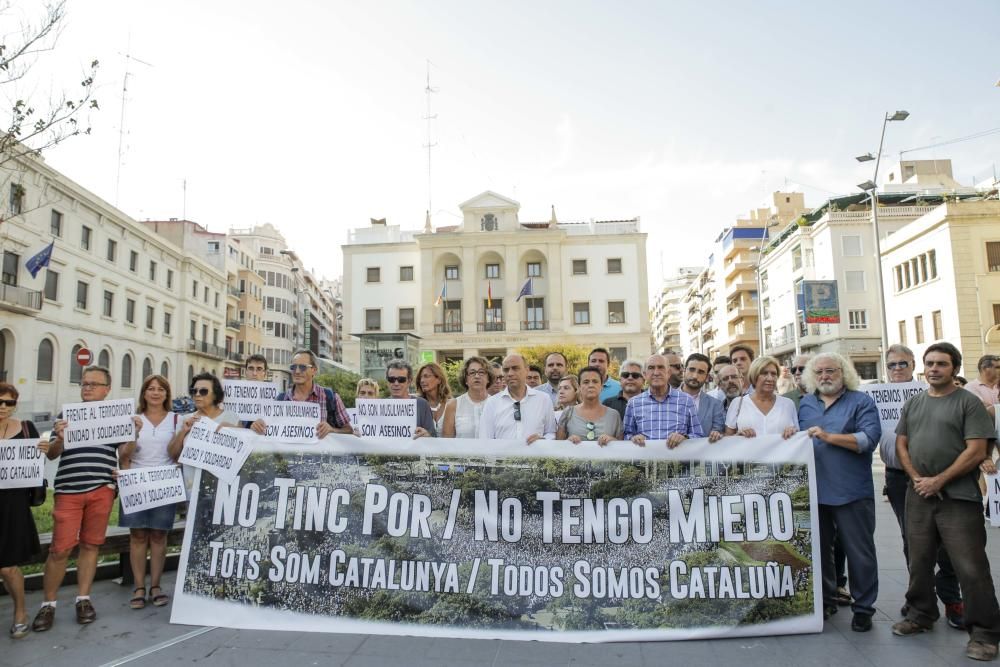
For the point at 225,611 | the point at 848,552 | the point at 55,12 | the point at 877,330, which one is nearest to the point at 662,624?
the point at 848,552

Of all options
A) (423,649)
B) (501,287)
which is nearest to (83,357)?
(423,649)

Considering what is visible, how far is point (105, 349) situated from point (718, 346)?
5892 centimetres

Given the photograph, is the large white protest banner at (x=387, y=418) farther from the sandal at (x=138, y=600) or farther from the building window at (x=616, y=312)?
the building window at (x=616, y=312)

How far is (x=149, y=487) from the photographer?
5391mm

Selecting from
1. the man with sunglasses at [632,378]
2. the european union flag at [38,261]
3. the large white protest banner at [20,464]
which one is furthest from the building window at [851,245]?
the large white protest banner at [20,464]

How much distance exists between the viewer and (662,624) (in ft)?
15.1

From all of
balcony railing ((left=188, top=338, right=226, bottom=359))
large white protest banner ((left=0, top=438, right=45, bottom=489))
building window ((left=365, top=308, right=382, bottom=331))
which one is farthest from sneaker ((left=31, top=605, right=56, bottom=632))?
building window ((left=365, top=308, right=382, bottom=331))

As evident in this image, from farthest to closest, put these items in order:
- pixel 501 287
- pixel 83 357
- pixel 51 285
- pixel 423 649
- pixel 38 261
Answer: pixel 501 287, pixel 51 285, pixel 38 261, pixel 83 357, pixel 423 649

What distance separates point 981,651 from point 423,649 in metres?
3.66

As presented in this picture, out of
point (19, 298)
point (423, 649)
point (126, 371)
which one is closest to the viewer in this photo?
point (423, 649)

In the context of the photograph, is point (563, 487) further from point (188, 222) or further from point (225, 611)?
point (188, 222)

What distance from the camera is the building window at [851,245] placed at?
42.2 m

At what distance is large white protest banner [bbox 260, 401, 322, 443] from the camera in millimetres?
5453

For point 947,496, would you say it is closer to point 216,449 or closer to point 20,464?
point 216,449
